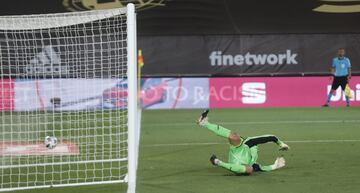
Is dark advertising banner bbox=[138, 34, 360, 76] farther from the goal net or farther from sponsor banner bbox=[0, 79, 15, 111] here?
sponsor banner bbox=[0, 79, 15, 111]

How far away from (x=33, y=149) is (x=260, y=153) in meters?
3.94

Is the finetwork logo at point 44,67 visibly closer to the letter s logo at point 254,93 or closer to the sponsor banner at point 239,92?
the sponsor banner at point 239,92

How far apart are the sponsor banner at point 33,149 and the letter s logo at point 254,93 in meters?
Answer: 10.5

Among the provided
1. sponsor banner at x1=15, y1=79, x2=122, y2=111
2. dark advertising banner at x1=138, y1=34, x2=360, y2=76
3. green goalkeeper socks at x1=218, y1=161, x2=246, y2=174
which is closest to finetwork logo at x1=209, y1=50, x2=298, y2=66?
dark advertising banner at x1=138, y1=34, x2=360, y2=76

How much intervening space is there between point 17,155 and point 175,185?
340 cm

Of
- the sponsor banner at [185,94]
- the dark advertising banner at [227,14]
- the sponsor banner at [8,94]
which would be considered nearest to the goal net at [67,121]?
the sponsor banner at [8,94]

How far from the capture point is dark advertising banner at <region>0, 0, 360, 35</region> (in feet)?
82.6

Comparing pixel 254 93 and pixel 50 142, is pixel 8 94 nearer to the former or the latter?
pixel 50 142

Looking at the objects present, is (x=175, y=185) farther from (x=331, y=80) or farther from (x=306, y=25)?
(x=306, y=25)

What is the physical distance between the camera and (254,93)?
2325 centimetres

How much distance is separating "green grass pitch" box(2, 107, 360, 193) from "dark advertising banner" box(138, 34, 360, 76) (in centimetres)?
480

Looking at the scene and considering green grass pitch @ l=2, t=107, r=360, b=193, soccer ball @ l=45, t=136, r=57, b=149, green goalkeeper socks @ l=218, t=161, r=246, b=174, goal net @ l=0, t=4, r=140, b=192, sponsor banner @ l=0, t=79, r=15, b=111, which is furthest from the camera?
sponsor banner @ l=0, t=79, r=15, b=111

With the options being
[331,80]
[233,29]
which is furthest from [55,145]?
[233,29]

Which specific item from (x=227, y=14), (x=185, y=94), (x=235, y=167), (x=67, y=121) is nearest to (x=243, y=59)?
(x=227, y=14)
